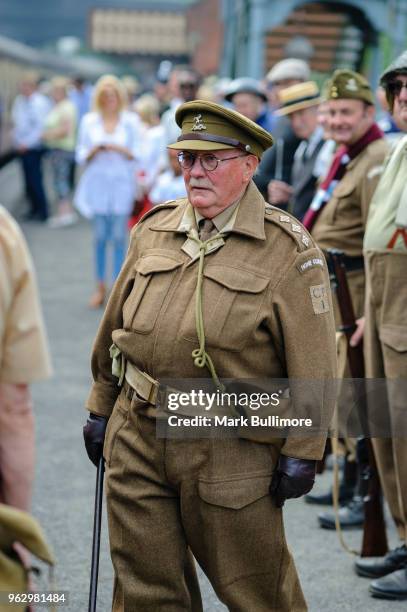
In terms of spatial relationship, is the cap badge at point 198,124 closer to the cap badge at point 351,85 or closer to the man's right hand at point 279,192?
the cap badge at point 351,85

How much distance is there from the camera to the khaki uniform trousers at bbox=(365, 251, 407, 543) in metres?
4.79

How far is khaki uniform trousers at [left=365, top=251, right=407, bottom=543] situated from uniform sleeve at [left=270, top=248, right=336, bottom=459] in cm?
107

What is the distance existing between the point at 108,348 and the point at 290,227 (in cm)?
74

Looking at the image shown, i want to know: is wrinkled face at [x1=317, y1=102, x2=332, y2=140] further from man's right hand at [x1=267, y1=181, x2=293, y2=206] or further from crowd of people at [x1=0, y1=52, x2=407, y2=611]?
crowd of people at [x1=0, y1=52, x2=407, y2=611]

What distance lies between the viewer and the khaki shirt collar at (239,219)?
12.1 ft

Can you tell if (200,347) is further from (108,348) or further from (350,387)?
(350,387)

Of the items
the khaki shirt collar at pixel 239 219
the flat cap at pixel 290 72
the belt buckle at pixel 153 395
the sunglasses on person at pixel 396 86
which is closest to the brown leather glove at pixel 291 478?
the belt buckle at pixel 153 395

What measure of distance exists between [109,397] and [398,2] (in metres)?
14.9

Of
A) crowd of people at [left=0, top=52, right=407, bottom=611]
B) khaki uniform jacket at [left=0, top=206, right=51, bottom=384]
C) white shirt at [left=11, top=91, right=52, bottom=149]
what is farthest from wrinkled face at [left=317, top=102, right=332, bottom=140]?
white shirt at [left=11, top=91, right=52, bottom=149]

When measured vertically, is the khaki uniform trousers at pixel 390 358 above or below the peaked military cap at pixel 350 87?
below

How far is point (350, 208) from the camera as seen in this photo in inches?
224

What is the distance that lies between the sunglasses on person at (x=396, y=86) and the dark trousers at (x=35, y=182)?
1349 centimetres

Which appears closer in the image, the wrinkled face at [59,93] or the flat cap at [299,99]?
the flat cap at [299,99]

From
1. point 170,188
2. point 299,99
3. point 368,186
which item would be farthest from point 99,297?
point 368,186
